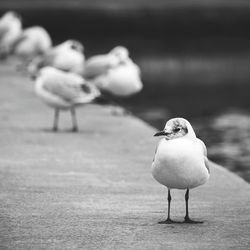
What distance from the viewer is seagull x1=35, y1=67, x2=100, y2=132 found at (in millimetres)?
12375

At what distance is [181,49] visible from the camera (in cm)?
2633

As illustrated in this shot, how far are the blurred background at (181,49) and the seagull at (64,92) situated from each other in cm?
211

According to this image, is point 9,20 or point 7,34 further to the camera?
point 9,20

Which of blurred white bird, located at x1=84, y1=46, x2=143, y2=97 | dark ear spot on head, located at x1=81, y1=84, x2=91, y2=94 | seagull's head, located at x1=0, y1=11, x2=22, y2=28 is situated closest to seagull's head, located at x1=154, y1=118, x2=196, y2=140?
dark ear spot on head, located at x1=81, y1=84, x2=91, y2=94

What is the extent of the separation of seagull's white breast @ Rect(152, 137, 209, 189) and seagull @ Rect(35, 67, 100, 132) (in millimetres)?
5484

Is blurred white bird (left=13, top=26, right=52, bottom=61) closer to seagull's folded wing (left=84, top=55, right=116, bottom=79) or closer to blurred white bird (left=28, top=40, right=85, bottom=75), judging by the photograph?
blurred white bird (left=28, top=40, right=85, bottom=75)

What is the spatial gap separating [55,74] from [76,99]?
564 mm

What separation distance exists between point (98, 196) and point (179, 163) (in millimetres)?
1606

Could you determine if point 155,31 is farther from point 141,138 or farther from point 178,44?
point 141,138

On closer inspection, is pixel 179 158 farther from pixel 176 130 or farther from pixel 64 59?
pixel 64 59

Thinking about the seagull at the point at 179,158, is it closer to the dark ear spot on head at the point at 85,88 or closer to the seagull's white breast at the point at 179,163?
the seagull's white breast at the point at 179,163

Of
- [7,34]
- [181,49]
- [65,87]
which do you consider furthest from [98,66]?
[181,49]

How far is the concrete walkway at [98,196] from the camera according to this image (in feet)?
21.4

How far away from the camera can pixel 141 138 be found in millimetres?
11672
